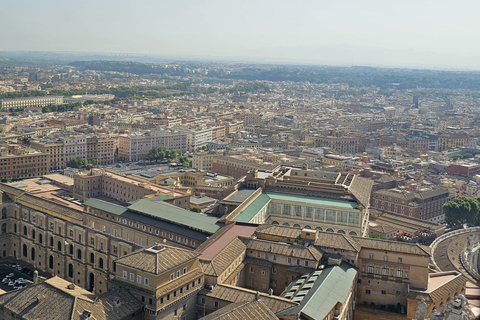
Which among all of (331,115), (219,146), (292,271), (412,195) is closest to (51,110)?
(219,146)

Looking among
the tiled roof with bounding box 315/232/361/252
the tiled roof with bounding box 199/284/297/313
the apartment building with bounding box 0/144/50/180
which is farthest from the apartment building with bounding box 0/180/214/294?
the apartment building with bounding box 0/144/50/180

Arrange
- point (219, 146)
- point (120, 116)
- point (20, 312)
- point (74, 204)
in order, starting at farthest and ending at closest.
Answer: point (120, 116) < point (219, 146) < point (74, 204) < point (20, 312)

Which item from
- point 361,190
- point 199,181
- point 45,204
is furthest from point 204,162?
point 45,204

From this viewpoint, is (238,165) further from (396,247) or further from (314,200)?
(396,247)

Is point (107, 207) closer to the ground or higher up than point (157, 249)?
closer to the ground

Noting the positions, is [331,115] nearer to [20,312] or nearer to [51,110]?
[51,110]
